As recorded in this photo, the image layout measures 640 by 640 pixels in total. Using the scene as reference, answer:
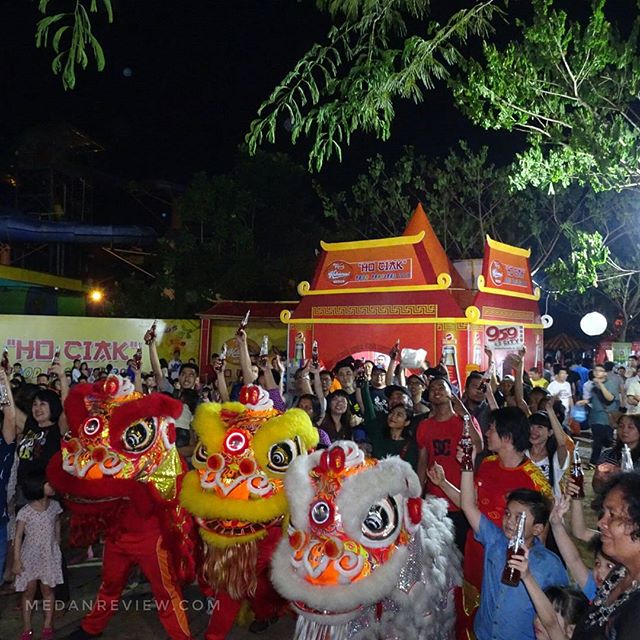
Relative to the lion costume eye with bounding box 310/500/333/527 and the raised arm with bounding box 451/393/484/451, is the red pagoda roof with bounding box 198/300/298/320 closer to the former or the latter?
the raised arm with bounding box 451/393/484/451

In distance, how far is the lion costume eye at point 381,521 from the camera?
2.66 meters

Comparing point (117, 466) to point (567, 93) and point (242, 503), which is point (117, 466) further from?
point (567, 93)

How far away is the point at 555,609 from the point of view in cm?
228

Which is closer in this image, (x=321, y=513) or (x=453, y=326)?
(x=321, y=513)

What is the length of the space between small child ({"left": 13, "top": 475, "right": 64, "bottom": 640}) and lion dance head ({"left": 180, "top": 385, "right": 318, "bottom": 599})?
1029 millimetres

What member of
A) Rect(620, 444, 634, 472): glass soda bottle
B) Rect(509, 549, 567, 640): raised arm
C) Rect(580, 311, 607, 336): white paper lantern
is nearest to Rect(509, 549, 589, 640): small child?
Rect(509, 549, 567, 640): raised arm

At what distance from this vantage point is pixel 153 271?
2752 centimetres

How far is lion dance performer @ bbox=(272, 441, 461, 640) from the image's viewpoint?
8.38 feet

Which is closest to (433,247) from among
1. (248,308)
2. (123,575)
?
(248,308)

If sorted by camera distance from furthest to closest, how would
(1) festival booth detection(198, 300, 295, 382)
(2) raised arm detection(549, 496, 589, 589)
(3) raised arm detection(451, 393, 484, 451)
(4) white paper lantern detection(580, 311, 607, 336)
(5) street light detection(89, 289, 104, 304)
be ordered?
(5) street light detection(89, 289, 104, 304) < (1) festival booth detection(198, 300, 295, 382) < (4) white paper lantern detection(580, 311, 607, 336) < (3) raised arm detection(451, 393, 484, 451) < (2) raised arm detection(549, 496, 589, 589)

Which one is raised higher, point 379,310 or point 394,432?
point 379,310

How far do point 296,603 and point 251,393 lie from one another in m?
1.50

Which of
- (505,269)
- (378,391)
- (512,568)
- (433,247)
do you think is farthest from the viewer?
(505,269)

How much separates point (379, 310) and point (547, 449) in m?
9.60
